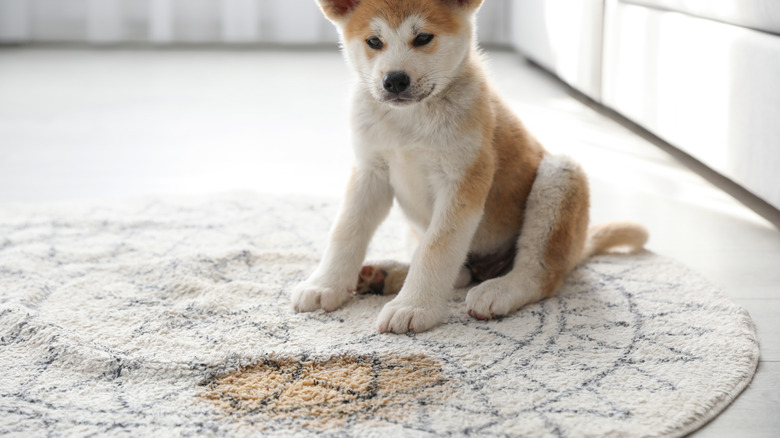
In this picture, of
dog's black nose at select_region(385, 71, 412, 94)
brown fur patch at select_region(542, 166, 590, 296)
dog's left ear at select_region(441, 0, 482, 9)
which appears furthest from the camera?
brown fur patch at select_region(542, 166, 590, 296)

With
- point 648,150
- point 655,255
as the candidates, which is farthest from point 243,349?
point 648,150

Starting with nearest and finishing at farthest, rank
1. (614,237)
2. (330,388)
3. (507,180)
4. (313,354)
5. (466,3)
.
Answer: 1. (330,388)
2. (313,354)
3. (466,3)
4. (507,180)
5. (614,237)

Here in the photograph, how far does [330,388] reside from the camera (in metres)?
1.42

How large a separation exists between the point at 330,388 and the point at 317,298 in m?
0.38

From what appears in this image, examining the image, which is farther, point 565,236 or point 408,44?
point 565,236

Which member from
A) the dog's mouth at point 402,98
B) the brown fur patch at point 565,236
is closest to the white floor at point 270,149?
the brown fur patch at point 565,236

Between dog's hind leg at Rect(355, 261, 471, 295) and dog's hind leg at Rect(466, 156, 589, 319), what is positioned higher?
Answer: dog's hind leg at Rect(466, 156, 589, 319)

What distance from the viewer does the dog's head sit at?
1650 mm

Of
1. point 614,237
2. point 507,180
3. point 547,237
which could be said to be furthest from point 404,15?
point 614,237

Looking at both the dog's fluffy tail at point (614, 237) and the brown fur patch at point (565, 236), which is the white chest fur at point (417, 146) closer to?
the brown fur patch at point (565, 236)

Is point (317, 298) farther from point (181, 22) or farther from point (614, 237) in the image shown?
point (181, 22)

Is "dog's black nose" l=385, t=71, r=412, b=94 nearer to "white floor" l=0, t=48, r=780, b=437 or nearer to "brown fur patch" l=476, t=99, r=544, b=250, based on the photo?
"brown fur patch" l=476, t=99, r=544, b=250

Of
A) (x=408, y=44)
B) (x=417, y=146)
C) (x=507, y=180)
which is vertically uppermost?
(x=408, y=44)

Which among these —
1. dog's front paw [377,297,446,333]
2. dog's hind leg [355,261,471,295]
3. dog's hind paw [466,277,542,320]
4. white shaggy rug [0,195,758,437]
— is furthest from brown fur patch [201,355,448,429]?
dog's hind leg [355,261,471,295]
